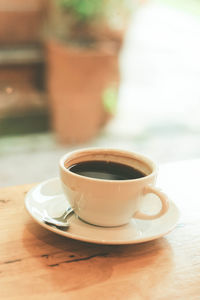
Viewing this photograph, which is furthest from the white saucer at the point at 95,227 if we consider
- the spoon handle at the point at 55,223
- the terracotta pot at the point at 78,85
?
the terracotta pot at the point at 78,85

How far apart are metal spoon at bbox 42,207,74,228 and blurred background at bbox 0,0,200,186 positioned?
1.26 metres

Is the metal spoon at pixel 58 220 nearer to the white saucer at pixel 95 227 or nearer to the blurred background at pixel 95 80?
the white saucer at pixel 95 227

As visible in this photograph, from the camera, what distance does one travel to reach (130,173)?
1.96 ft

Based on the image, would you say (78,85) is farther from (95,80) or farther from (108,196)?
(108,196)

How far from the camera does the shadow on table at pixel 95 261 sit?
478 millimetres

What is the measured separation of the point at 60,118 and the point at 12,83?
635 mm

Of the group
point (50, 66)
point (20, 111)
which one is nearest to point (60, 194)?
point (50, 66)

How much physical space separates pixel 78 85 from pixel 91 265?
180cm

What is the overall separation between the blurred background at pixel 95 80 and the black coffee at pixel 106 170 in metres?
1.26

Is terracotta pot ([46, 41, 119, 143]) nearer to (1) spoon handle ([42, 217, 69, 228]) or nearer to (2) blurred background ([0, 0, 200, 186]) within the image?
(2) blurred background ([0, 0, 200, 186])

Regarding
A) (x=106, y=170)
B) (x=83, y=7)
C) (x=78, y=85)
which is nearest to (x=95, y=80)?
(x=78, y=85)

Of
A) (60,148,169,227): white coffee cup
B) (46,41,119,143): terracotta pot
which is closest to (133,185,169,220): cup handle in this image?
(60,148,169,227): white coffee cup

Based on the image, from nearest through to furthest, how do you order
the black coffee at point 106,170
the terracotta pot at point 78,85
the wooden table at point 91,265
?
the wooden table at point 91,265 → the black coffee at point 106,170 → the terracotta pot at point 78,85

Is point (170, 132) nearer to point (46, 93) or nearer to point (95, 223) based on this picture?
point (46, 93)
